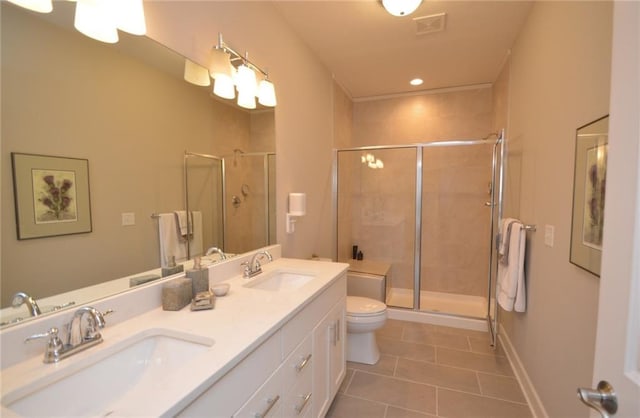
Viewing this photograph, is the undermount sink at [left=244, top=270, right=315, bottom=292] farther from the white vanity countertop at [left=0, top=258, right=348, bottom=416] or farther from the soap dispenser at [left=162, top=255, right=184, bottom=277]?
the soap dispenser at [left=162, top=255, right=184, bottom=277]

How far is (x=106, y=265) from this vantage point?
3.51ft

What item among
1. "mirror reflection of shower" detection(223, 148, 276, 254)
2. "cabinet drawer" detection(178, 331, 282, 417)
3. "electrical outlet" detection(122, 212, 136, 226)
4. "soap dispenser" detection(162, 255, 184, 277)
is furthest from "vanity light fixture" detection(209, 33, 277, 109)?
"cabinet drawer" detection(178, 331, 282, 417)

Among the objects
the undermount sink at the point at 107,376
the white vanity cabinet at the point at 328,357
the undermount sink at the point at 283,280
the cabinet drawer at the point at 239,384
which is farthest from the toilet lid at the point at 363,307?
the undermount sink at the point at 107,376

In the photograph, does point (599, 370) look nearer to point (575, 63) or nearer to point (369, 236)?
point (575, 63)

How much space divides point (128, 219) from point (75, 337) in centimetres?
45

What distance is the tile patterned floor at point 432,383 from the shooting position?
1.81 meters

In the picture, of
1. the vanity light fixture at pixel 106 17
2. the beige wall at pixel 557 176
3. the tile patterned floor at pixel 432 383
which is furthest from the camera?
the tile patterned floor at pixel 432 383

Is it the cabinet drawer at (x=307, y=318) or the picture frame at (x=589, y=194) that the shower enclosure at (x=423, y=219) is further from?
the picture frame at (x=589, y=194)

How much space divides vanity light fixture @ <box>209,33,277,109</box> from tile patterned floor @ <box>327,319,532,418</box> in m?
2.05

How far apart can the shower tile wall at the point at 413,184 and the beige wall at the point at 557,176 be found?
4.42ft

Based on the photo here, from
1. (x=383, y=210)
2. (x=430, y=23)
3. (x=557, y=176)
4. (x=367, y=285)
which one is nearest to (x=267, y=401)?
(x=557, y=176)

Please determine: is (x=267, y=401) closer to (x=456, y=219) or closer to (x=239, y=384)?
Answer: (x=239, y=384)

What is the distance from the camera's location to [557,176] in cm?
154

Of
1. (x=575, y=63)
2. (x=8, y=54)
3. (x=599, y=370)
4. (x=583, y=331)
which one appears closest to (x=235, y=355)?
(x=599, y=370)
